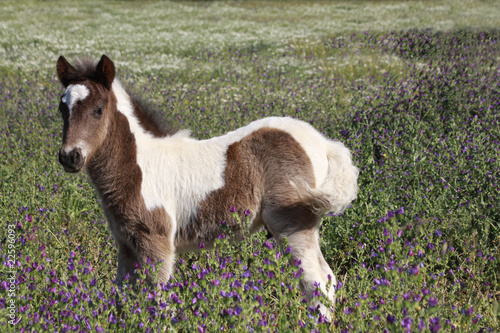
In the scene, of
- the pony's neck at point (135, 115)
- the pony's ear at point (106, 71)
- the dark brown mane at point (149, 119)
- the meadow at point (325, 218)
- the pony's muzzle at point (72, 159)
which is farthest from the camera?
the dark brown mane at point (149, 119)

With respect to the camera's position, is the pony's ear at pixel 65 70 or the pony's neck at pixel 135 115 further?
the pony's neck at pixel 135 115

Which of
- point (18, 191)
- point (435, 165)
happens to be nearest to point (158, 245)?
point (18, 191)

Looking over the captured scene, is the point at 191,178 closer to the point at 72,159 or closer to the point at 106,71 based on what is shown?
the point at 72,159

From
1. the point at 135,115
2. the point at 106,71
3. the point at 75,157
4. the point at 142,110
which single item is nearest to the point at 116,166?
the point at 75,157

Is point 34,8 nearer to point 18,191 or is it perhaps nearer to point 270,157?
point 18,191

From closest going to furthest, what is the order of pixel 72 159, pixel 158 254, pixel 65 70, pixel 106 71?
pixel 72 159
pixel 158 254
pixel 106 71
pixel 65 70

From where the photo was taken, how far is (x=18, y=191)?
4.96 metres

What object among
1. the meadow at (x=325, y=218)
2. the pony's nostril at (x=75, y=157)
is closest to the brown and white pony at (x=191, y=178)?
the pony's nostril at (x=75, y=157)

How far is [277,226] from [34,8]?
31.0 meters

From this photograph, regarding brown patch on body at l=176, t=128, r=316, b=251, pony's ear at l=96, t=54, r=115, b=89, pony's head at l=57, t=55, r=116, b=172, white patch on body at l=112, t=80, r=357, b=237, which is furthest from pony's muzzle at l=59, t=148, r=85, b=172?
brown patch on body at l=176, t=128, r=316, b=251

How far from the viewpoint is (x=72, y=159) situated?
326 cm

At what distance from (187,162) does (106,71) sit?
91 centimetres

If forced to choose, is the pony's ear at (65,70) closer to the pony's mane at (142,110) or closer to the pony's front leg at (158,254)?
the pony's mane at (142,110)

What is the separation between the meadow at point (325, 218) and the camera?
98.4 inches
